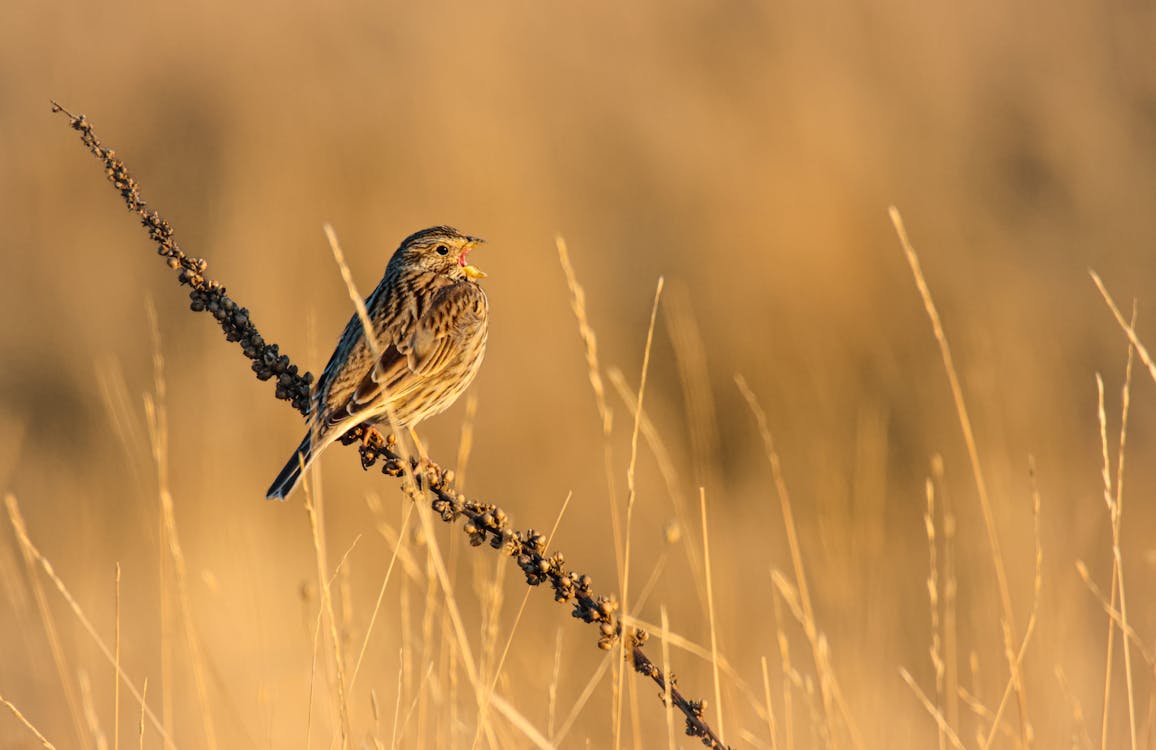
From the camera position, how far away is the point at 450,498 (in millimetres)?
2805

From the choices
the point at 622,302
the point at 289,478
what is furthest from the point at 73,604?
the point at 622,302

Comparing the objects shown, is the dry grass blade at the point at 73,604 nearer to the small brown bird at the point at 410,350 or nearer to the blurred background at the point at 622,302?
the small brown bird at the point at 410,350

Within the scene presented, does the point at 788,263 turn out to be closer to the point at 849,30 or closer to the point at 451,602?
the point at 849,30

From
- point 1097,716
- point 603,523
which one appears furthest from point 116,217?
point 1097,716

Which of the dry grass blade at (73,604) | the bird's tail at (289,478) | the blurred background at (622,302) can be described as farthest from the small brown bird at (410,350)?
the blurred background at (622,302)

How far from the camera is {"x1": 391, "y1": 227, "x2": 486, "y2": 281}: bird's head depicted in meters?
5.33

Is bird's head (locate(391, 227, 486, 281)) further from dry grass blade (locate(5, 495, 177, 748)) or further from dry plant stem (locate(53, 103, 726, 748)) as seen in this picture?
dry grass blade (locate(5, 495, 177, 748))

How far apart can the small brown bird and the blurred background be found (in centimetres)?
179

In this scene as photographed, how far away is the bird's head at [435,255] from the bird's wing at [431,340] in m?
0.32

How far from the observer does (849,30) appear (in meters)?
13.0

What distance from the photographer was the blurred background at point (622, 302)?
7637mm

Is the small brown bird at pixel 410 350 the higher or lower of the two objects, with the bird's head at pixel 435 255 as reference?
lower

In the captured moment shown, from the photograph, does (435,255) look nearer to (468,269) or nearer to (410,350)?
(468,269)

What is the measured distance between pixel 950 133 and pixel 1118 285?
2.12 m
